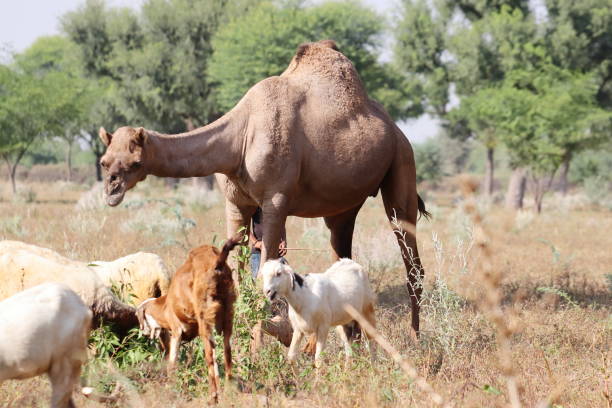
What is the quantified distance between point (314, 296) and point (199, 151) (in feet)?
4.70

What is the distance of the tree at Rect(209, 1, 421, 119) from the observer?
107 feet

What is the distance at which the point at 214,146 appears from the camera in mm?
5285

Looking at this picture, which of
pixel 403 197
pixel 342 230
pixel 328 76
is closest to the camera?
pixel 328 76

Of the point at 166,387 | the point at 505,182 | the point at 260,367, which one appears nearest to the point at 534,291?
the point at 260,367

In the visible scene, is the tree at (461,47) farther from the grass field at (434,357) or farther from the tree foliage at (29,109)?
the grass field at (434,357)

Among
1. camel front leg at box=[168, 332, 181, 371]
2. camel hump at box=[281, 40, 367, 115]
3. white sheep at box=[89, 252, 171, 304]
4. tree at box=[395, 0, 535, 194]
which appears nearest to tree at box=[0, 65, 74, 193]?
tree at box=[395, 0, 535, 194]

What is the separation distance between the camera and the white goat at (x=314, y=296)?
172 inches

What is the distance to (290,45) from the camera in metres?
33.0

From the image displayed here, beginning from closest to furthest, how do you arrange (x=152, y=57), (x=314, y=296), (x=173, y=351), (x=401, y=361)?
1. (x=401, y=361)
2. (x=173, y=351)
3. (x=314, y=296)
4. (x=152, y=57)

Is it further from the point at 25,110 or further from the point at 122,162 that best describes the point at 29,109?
the point at 122,162

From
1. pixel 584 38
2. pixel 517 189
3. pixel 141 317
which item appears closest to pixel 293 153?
pixel 141 317

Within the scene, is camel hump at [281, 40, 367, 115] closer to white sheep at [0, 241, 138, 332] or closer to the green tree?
white sheep at [0, 241, 138, 332]

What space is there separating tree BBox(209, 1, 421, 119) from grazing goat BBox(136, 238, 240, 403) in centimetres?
2887

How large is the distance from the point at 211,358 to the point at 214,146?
7.24ft
